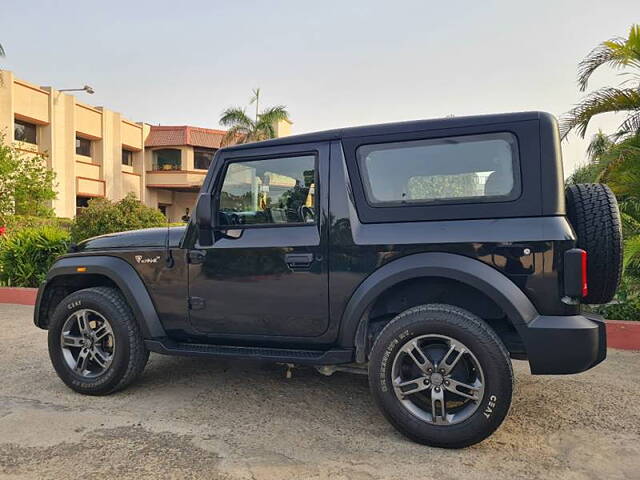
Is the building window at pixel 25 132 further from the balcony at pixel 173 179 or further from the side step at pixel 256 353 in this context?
the side step at pixel 256 353

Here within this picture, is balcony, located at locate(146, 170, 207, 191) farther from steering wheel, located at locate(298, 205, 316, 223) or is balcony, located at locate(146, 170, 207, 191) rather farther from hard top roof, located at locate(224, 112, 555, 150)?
steering wheel, located at locate(298, 205, 316, 223)

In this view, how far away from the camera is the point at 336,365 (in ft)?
11.4

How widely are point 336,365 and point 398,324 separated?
0.62 meters

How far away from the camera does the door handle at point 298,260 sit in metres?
3.44

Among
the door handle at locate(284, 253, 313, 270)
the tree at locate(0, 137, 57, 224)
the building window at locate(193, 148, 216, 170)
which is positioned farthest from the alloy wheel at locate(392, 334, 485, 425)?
the building window at locate(193, 148, 216, 170)

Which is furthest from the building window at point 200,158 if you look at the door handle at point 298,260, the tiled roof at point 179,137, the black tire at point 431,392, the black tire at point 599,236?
the black tire at point 599,236

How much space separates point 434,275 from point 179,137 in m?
34.5

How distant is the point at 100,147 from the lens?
30266 millimetres

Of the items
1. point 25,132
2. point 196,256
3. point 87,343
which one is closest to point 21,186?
point 87,343

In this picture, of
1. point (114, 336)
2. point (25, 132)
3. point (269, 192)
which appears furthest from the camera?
point (25, 132)

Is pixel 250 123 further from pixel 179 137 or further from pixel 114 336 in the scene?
pixel 114 336

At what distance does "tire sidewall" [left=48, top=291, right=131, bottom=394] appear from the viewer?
3.88 metres

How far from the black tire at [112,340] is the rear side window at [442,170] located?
221cm

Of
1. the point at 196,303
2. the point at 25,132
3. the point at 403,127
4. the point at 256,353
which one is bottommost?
the point at 256,353
